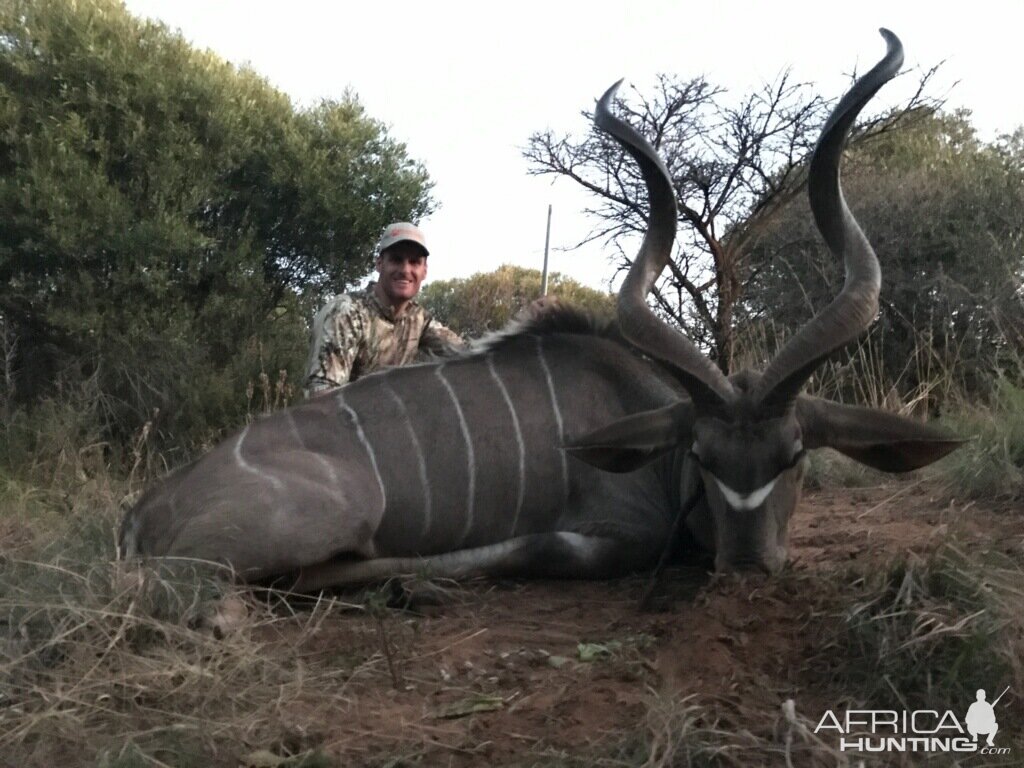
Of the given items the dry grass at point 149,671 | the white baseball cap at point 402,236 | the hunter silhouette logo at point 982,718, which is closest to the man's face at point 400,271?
the white baseball cap at point 402,236

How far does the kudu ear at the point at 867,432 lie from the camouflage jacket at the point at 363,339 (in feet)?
5.51

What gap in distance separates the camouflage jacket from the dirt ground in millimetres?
1428

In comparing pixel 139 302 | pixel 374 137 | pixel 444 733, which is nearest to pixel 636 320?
pixel 444 733

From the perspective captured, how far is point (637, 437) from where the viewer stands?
2.87 metres

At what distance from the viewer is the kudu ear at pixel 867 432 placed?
2.72m

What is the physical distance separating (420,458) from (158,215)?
335 centimetres

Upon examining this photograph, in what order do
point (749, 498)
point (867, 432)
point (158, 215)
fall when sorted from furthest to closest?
1. point (158, 215)
2. point (867, 432)
3. point (749, 498)

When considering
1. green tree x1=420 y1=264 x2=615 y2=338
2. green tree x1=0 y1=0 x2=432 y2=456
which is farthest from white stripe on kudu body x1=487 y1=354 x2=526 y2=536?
green tree x1=420 y1=264 x2=615 y2=338

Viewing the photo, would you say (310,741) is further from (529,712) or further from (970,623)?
(970,623)

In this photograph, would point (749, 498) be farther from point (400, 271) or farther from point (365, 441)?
point (400, 271)

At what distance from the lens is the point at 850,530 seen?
330cm

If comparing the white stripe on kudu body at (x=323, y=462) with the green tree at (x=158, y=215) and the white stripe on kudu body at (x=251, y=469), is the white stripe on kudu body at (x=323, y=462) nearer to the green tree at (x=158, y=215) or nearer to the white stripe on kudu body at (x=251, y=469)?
the white stripe on kudu body at (x=251, y=469)

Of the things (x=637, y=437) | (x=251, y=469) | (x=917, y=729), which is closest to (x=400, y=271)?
(x=251, y=469)

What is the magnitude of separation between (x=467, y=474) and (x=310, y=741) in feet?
4.74
